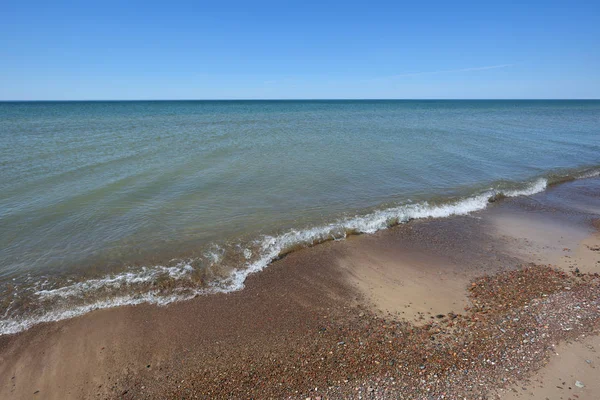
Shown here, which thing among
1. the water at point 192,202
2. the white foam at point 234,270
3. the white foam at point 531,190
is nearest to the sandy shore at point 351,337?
the white foam at point 234,270

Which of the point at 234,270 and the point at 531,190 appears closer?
the point at 234,270

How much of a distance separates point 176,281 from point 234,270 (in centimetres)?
161

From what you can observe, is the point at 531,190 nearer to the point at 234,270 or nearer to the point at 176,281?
the point at 234,270

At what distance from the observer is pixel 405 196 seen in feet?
48.9

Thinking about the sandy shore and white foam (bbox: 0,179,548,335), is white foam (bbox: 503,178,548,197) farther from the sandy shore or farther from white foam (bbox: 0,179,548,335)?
the sandy shore

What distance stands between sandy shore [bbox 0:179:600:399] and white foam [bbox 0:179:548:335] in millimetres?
379

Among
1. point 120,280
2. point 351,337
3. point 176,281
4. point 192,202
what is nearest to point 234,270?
point 176,281

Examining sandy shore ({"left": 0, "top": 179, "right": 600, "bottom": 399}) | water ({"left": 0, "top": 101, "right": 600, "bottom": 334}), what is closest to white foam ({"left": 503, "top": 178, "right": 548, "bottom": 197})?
water ({"left": 0, "top": 101, "right": 600, "bottom": 334})

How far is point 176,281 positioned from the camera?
8.57 meters

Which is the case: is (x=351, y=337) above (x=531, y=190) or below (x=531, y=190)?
below

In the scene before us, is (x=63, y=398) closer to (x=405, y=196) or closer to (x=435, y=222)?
(x=435, y=222)

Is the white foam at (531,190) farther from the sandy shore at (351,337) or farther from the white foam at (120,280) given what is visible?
the white foam at (120,280)

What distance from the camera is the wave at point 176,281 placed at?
762 cm

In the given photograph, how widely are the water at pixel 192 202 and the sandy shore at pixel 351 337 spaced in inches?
40.7
